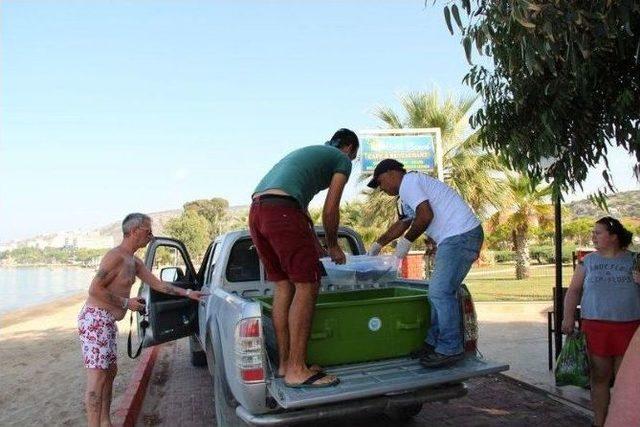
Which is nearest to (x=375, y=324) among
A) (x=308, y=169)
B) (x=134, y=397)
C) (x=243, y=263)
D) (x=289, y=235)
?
(x=289, y=235)

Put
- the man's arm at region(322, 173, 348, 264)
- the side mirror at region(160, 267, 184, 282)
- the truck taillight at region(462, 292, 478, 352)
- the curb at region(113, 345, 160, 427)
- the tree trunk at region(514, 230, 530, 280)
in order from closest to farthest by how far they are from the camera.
Answer: the man's arm at region(322, 173, 348, 264)
the truck taillight at region(462, 292, 478, 352)
the curb at region(113, 345, 160, 427)
the side mirror at region(160, 267, 184, 282)
the tree trunk at region(514, 230, 530, 280)

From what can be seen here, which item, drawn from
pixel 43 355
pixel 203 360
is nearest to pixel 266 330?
pixel 203 360

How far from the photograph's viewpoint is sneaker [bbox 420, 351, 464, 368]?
3.96m

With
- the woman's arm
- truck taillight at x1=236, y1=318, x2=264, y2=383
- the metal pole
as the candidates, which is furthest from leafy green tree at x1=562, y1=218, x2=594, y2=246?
truck taillight at x1=236, y1=318, x2=264, y2=383

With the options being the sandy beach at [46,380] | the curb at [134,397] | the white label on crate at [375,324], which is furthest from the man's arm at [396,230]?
the sandy beach at [46,380]

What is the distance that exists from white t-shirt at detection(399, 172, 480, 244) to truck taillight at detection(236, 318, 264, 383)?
153 centimetres

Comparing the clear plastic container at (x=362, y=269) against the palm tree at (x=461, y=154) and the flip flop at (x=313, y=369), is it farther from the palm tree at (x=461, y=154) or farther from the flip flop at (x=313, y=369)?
the palm tree at (x=461, y=154)

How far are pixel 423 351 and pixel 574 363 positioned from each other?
1.39 m

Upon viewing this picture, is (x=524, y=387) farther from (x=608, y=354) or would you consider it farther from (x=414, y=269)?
(x=414, y=269)

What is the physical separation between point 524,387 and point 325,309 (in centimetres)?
333

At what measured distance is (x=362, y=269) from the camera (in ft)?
16.9

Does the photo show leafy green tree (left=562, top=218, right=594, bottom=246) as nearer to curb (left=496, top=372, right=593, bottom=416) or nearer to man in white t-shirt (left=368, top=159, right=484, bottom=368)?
curb (left=496, top=372, right=593, bottom=416)

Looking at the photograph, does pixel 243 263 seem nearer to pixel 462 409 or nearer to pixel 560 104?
pixel 462 409

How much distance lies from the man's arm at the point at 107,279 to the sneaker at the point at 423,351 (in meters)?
2.28
